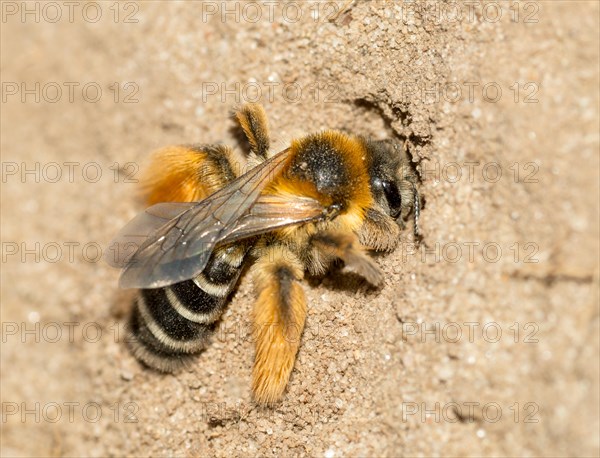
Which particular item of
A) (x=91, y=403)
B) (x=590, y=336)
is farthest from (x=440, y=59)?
(x=91, y=403)

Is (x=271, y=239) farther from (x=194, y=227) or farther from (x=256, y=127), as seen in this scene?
(x=256, y=127)

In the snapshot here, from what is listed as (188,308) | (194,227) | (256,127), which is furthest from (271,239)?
(256,127)

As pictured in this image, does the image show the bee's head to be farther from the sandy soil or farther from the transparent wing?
the transparent wing

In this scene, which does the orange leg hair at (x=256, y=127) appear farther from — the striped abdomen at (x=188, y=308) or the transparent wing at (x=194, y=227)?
the striped abdomen at (x=188, y=308)

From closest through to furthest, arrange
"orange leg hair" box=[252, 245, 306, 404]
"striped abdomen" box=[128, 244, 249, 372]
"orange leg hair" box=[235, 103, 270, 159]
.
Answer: "orange leg hair" box=[252, 245, 306, 404] < "striped abdomen" box=[128, 244, 249, 372] < "orange leg hair" box=[235, 103, 270, 159]

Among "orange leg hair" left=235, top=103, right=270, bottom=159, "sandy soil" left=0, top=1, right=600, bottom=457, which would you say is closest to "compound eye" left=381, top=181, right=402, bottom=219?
"sandy soil" left=0, top=1, right=600, bottom=457

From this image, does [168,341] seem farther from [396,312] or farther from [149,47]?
[149,47]

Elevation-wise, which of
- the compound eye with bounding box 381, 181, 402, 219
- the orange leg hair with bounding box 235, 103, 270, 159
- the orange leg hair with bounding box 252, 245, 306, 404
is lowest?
the orange leg hair with bounding box 252, 245, 306, 404
